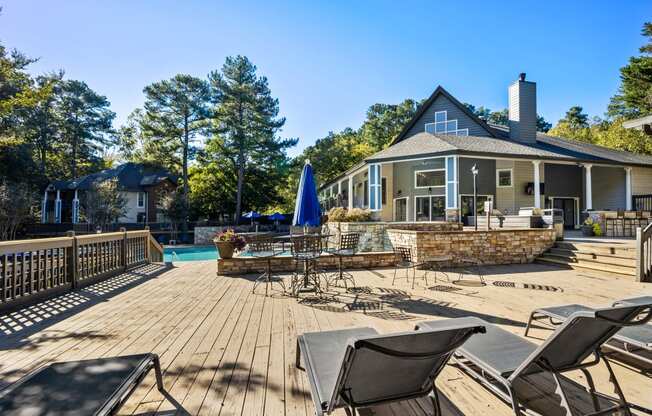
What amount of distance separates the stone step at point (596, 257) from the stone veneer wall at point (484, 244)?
0.38 m

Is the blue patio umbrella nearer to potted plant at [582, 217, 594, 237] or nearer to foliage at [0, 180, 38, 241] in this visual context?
potted plant at [582, 217, 594, 237]

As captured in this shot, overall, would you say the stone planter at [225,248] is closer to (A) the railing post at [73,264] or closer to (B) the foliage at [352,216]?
(A) the railing post at [73,264]

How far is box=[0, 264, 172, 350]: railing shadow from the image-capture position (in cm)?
339

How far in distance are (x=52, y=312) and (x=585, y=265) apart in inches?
430

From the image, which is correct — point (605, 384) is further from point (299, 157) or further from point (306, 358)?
point (299, 157)

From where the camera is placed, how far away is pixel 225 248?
23.3 feet

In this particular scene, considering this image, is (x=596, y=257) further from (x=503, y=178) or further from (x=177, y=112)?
(x=177, y=112)

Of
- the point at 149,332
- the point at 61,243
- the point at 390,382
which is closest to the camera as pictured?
the point at 390,382

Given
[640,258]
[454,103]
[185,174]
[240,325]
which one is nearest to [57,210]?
[185,174]

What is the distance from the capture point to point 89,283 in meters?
5.90

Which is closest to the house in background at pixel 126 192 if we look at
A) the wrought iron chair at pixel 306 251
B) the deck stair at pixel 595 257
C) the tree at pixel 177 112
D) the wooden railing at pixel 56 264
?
the tree at pixel 177 112

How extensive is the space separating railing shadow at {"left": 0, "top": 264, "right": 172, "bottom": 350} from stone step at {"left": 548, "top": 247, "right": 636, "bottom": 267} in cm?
996

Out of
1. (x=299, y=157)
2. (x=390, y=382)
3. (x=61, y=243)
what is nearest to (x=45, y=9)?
(x=61, y=243)

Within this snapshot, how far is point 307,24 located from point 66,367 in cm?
1092
